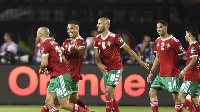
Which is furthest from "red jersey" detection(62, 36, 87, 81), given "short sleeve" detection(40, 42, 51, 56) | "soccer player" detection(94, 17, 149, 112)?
"short sleeve" detection(40, 42, 51, 56)

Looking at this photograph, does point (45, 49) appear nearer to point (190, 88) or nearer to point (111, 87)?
point (111, 87)

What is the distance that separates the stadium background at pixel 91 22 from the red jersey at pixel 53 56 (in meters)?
5.43

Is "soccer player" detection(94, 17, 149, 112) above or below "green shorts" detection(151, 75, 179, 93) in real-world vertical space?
above

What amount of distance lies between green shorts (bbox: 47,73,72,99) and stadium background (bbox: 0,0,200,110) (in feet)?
17.6

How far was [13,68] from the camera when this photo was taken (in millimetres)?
15828

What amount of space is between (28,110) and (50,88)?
4.48 metres

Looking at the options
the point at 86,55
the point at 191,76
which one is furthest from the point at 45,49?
the point at 86,55

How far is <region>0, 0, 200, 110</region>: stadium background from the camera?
15641 mm

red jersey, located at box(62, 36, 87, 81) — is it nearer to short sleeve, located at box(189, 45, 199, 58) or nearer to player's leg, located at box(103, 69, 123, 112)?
player's leg, located at box(103, 69, 123, 112)

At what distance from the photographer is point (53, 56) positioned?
1020 centimetres

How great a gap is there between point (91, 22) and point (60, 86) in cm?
897

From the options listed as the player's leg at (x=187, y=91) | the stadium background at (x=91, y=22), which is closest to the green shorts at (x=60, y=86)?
the player's leg at (x=187, y=91)

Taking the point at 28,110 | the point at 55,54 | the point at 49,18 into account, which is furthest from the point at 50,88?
the point at 49,18

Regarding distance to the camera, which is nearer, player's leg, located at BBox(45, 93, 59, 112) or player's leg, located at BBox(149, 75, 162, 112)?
player's leg, located at BBox(45, 93, 59, 112)
